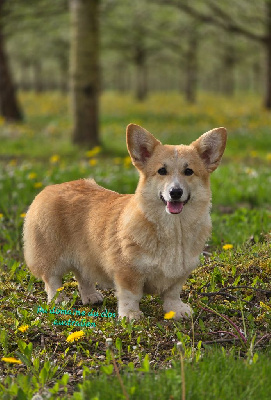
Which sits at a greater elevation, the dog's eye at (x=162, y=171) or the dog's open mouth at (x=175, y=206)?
the dog's eye at (x=162, y=171)

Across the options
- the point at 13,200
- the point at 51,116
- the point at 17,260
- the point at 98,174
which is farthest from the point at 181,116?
the point at 17,260

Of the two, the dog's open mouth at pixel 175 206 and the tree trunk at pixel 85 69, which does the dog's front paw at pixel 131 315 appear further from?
the tree trunk at pixel 85 69

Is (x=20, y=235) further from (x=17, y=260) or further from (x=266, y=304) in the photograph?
(x=266, y=304)

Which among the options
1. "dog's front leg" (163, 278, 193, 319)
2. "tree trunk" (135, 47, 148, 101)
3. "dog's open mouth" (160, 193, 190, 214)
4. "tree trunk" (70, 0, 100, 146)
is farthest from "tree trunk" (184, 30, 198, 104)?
"dog's open mouth" (160, 193, 190, 214)

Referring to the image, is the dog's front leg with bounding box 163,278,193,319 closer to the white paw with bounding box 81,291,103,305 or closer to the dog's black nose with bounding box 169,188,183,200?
the white paw with bounding box 81,291,103,305

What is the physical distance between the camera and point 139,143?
411cm

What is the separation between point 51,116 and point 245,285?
15.9 meters

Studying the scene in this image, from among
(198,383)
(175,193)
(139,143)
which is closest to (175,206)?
(175,193)

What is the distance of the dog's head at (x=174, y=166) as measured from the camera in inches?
151

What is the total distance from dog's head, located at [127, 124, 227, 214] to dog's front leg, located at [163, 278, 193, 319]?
28.0 inches

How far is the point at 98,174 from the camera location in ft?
27.9

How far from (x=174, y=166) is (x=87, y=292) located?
4.81ft

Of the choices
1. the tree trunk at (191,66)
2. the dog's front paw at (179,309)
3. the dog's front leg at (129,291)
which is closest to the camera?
the dog's front leg at (129,291)

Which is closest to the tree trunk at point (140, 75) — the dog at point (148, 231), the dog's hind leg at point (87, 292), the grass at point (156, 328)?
the grass at point (156, 328)
